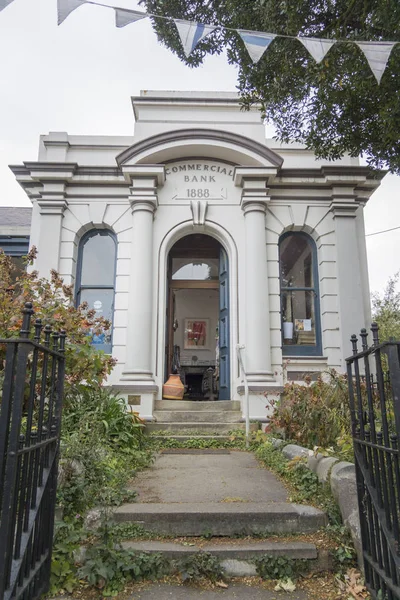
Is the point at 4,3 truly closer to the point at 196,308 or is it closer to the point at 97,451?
the point at 97,451

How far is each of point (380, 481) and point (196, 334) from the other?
12.3 meters

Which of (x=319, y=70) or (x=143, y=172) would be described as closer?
(x=319, y=70)

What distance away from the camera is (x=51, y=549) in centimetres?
294

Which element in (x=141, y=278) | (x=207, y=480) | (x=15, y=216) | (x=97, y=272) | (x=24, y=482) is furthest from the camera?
(x=15, y=216)

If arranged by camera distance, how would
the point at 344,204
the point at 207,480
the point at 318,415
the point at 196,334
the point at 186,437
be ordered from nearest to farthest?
1. the point at 207,480
2. the point at 318,415
3. the point at 186,437
4. the point at 344,204
5. the point at 196,334

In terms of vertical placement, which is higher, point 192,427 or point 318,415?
point 318,415

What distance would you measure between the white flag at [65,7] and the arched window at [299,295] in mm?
5502

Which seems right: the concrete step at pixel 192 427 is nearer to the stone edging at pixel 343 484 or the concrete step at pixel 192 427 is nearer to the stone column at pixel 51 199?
the stone edging at pixel 343 484

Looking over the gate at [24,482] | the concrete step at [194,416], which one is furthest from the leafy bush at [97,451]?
the gate at [24,482]

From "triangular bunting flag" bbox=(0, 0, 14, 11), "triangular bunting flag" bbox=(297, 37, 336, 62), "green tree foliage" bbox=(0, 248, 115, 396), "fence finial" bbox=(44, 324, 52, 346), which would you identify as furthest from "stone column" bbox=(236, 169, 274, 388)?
"fence finial" bbox=(44, 324, 52, 346)

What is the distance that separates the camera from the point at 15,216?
12.3 meters

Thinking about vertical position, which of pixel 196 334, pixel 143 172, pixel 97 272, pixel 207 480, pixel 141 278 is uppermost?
pixel 143 172

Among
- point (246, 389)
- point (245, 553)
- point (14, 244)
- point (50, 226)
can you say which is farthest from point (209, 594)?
point (14, 244)

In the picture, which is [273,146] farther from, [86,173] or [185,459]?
[185,459]
